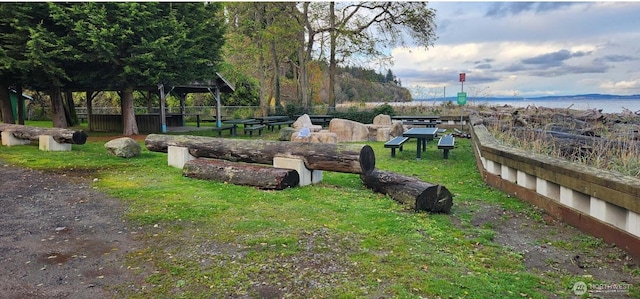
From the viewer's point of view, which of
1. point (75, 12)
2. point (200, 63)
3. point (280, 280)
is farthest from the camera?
point (200, 63)

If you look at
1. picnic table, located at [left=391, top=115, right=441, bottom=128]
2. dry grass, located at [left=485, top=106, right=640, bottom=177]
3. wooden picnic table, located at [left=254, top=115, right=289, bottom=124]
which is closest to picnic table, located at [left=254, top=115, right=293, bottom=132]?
wooden picnic table, located at [left=254, top=115, right=289, bottom=124]

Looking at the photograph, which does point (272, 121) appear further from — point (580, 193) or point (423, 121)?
point (580, 193)

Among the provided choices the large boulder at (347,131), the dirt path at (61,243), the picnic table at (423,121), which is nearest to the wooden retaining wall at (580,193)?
the dirt path at (61,243)

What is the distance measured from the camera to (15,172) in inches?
314

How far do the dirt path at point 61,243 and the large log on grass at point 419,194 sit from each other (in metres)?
3.07

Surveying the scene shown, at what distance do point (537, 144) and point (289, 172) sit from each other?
12.9ft

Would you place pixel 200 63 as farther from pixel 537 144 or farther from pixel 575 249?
pixel 575 249

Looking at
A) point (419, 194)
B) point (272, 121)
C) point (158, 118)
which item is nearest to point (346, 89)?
point (272, 121)

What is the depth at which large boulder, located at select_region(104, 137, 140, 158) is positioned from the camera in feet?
32.9

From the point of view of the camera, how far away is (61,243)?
4102mm

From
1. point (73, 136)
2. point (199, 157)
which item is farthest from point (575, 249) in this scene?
point (73, 136)

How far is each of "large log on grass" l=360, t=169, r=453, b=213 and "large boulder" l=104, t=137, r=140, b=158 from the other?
6.72m

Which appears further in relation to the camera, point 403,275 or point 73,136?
point 73,136

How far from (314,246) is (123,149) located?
766cm
